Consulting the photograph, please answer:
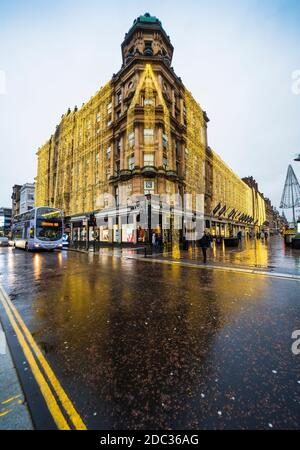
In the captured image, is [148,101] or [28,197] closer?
[148,101]

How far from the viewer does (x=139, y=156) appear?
76.2 feet

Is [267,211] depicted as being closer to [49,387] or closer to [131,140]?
[131,140]

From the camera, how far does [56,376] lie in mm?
2221

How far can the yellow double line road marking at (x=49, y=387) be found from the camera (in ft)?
5.39

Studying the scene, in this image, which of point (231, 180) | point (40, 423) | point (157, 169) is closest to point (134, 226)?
point (157, 169)

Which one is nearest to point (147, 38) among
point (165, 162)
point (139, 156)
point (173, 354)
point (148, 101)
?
point (148, 101)

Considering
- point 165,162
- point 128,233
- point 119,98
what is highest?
point 119,98

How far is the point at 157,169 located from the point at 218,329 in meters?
21.4

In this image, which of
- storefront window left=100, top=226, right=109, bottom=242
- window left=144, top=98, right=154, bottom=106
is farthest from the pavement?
window left=144, top=98, right=154, bottom=106

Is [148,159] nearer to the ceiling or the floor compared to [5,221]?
nearer to the ceiling

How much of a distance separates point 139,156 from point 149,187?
416 cm

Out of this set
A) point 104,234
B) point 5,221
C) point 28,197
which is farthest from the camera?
point 5,221

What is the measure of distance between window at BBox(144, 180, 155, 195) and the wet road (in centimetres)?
1809
